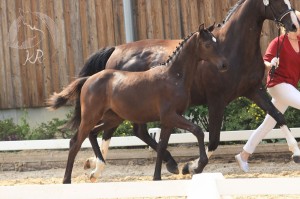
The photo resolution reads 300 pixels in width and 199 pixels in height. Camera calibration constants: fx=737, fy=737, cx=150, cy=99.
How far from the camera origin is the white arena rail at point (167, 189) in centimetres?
444

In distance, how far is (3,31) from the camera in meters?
13.3

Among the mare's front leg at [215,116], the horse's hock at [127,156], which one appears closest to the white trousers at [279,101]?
the mare's front leg at [215,116]

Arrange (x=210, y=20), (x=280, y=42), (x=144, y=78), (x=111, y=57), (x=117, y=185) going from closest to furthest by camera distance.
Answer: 1. (x=117, y=185)
2. (x=144, y=78)
3. (x=280, y=42)
4. (x=111, y=57)
5. (x=210, y=20)

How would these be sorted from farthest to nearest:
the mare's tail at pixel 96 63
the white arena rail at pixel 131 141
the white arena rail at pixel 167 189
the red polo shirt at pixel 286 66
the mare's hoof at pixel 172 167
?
the white arena rail at pixel 131 141
the mare's tail at pixel 96 63
the mare's hoof at pixel 172 167
the red polo shirt at pixel 286 66
the white arena rail at pixel 167 189

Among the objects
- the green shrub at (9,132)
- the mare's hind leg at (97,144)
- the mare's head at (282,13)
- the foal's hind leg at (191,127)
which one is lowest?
the green shrub at (9,132)

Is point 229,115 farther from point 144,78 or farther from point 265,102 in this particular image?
point 144,78

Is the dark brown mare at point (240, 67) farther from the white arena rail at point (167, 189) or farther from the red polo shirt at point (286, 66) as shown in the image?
the white arena rail at point (167, 189)

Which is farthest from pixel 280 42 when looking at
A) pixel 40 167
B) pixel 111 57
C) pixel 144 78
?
pixel 40 167

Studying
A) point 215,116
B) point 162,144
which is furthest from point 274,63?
point 162,144

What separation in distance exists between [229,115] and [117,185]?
6.56 m

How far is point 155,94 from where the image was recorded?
25.7 ft

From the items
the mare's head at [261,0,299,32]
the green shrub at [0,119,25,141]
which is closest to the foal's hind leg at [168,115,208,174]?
the mare's head at [261,0,299,32]

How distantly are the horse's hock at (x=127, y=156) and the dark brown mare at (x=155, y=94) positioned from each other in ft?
6.39

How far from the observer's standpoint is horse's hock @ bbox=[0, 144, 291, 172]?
33.4ft
